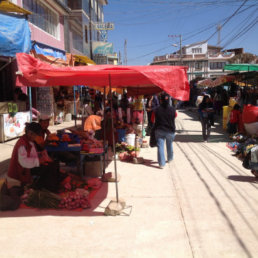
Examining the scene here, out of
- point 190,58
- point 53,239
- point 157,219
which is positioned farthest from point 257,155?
point 190,58

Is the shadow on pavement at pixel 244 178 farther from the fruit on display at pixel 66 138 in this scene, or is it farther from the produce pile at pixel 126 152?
the fruit on display at pixel 66 138

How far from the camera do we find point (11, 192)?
4.61m

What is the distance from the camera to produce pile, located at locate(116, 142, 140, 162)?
25.5 feet

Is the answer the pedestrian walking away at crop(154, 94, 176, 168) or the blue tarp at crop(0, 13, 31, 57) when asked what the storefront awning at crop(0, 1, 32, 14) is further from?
the pedestrian walking away at crop(154, 94, 176, 168)

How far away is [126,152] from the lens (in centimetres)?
812

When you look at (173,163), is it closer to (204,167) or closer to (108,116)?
(204,167)

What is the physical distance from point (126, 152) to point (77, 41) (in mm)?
18657

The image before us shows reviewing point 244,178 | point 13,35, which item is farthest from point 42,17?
point 244,178

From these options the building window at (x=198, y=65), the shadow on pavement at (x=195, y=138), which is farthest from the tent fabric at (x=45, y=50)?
the building window at (x=198, y=65)

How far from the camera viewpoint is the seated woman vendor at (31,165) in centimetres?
447

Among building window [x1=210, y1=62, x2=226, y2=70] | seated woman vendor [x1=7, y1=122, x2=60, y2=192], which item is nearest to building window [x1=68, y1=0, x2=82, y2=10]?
seated woman vendor [x1=7, y1=122, x2=60, y2=192]

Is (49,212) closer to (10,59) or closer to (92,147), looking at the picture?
(92,147)

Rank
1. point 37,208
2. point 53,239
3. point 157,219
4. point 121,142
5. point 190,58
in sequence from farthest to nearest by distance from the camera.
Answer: point 190,58 < point 121,142 < point 37,208 < point 157,219 < point 53,239

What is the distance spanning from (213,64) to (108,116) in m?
64.7
